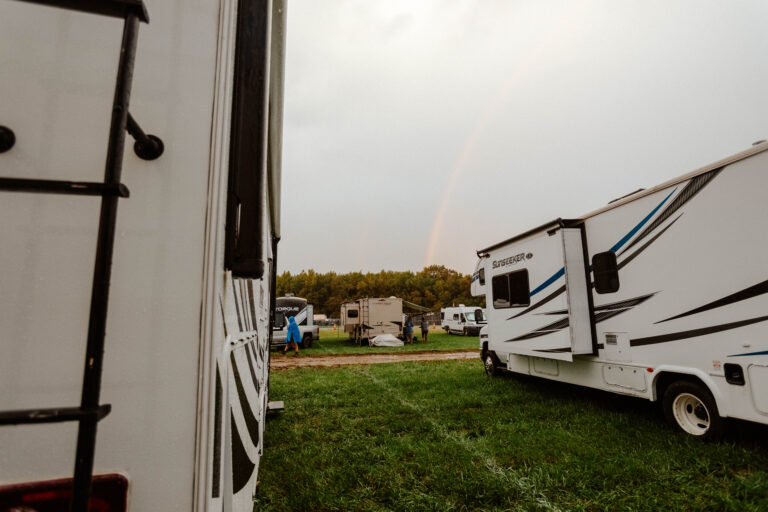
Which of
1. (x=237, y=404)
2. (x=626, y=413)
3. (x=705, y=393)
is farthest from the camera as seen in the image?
(x=626, y=413)

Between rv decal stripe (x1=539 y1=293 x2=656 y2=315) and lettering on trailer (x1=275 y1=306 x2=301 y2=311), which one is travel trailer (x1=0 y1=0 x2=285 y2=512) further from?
lettering on trailer (x1=275 y1=306 x2=301 y2=311)

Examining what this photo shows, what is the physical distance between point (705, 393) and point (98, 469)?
539cm

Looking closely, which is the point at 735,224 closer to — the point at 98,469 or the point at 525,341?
the point at 525,341

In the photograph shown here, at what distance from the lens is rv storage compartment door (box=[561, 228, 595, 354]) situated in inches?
222

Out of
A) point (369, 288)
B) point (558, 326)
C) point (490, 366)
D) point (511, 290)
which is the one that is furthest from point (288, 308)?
point (369, 288)

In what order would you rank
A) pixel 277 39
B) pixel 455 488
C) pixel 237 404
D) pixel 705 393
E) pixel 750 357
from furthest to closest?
pixel 705 393
pixel 750 357
pixel 455 488
pixel 277 39
pixel 237 404

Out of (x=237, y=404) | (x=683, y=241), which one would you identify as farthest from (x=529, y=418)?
(x=237, y=404)

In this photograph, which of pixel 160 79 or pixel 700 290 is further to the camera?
pixel 700 290

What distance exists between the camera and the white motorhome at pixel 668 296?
12.5ft

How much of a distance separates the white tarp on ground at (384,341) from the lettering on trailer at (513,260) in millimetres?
12697

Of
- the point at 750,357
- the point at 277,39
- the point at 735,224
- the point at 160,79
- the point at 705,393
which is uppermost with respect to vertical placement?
the point at 277,39

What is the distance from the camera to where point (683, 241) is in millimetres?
4426

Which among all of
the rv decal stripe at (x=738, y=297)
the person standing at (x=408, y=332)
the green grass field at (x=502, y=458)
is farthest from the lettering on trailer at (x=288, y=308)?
the rv decal stripe at (x=738, y=297)

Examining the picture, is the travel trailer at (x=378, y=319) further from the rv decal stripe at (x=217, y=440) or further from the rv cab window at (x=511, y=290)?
the rv decal stripe at (x=217, y=440)
